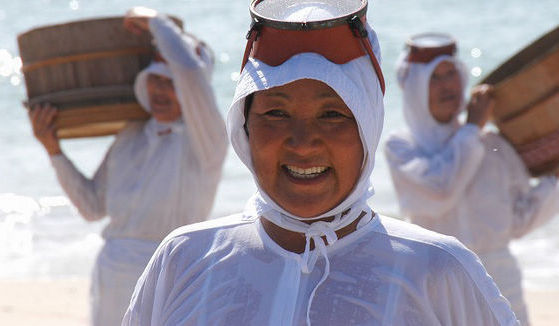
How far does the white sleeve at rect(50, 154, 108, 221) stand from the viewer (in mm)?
5570

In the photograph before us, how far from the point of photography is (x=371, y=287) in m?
2.50

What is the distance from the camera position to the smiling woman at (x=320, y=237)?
248 cm

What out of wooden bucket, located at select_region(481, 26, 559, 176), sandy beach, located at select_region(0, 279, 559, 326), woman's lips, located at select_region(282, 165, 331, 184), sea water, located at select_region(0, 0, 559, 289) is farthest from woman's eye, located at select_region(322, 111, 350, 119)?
sea water, located at select_region(0, 0, 559, 289)

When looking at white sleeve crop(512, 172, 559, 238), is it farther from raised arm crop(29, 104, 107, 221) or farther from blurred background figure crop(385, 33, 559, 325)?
raised arm crop(29, 104, 107, 221)

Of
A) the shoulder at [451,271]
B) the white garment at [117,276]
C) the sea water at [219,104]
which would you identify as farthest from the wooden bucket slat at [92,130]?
the sea water at [219,104]

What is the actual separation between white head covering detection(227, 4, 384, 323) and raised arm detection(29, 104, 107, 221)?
300 centimetres

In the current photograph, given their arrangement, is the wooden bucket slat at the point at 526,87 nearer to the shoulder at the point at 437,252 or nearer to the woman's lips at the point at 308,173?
the shoulder at the point at 437,252

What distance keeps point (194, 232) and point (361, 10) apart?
26.2 inches

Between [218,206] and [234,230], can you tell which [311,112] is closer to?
[234,230]

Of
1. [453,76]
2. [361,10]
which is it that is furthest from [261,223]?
[453,76]

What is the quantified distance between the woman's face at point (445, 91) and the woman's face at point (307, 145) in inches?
127

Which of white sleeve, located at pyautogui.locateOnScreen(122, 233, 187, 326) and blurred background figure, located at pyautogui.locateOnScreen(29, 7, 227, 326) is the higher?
white sleeve, located at pyautogui.locateOnScreen(122, 233, 187, 326)

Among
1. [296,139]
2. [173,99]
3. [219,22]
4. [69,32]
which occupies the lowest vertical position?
[219,22]

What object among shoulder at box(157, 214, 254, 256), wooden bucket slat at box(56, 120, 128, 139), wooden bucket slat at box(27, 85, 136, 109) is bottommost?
wooden bucket slat at box(56, 120, 128, 139)
